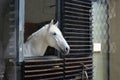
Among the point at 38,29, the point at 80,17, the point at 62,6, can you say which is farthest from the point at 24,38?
the point at 80,17

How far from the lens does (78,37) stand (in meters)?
1.96

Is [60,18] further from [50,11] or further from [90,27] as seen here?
[90,27]

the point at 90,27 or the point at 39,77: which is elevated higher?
the point at 90,27

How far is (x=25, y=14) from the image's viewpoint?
63.3 inches

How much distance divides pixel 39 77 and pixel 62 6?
55 centimetres

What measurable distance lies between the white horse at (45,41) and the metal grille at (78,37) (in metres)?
0.13

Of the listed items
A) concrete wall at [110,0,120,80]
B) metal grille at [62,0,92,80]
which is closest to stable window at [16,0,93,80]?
metal grille at [62,0,92,80]

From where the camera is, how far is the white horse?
→ 5.60 ft

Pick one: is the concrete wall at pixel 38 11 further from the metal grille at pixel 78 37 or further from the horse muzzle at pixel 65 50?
the horse muzzle at pixel 65 50

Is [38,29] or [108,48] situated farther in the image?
[108,48]

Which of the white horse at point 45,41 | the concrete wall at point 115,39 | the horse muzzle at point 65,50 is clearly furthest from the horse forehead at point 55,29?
the concrete wall at point 115,39

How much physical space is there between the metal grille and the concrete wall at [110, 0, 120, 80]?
1.45ft

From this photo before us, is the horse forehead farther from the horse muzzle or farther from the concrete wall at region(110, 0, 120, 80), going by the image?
the concrete wall at region(110, 0, 120, 80)

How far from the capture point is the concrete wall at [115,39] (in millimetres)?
2467
